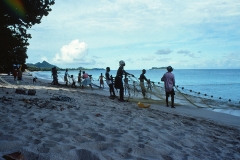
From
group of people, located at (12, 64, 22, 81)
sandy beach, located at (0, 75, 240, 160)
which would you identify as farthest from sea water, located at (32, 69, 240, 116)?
sandy beach, located at (0, 75, 240, 160)

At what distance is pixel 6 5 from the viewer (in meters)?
8.03

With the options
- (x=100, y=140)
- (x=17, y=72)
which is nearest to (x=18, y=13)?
(x=100, y=140)

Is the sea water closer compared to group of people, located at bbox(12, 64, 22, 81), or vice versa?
group of people, located at bbox(12, 64, 22, 81)

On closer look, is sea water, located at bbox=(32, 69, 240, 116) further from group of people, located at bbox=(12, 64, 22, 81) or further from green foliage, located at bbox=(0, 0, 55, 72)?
green foliage, located at bbox=(0, 0, 55, 72)

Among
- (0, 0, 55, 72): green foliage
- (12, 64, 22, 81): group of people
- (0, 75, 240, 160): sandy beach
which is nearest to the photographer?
(0, 75, 240, 160): sandy beach

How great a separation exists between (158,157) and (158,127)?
1663 millimetres

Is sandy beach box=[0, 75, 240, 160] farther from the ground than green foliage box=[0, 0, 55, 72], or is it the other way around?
green foliage box=[0, 0, 55, 72]

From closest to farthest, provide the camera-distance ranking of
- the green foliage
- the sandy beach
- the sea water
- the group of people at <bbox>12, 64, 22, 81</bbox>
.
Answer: the sandy beach → the green foliage → the group of people at <bbox>12, 64, 22, 81</bbox> → the sea water

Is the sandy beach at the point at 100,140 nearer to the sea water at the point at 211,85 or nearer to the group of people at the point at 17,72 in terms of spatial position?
the sea water at the point at 211,85

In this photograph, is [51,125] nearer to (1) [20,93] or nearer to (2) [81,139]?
(2) [81,139]

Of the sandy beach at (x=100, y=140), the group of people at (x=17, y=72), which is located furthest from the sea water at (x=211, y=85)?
the sandy beach at (x=100, y=140)

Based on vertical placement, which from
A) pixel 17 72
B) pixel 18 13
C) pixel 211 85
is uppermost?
pixel 18 13

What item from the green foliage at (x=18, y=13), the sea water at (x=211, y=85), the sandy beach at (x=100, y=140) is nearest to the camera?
the sandy beach at (x=100, y=140)

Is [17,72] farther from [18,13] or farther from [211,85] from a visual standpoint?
[211,85]
